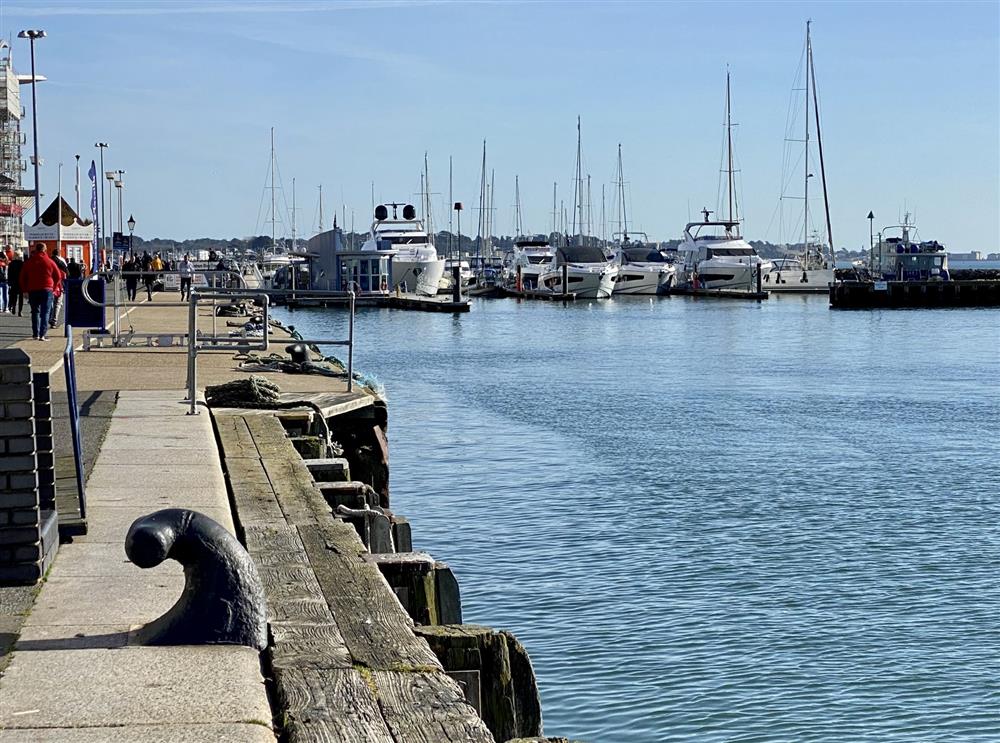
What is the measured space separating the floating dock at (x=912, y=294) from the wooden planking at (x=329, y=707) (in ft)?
301

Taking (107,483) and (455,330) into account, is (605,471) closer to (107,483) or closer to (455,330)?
(107,483)

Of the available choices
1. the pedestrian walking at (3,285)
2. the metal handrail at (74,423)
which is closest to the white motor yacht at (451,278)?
the pedestrian walking at (3,285)

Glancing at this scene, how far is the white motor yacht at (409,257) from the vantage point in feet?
280

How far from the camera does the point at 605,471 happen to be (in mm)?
23547

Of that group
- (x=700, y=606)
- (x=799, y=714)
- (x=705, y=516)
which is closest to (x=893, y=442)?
(x=705, y=516)

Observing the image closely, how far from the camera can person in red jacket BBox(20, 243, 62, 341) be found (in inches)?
981

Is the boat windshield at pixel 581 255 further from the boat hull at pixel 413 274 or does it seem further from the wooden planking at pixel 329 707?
the wooden planking at pixel 329 707

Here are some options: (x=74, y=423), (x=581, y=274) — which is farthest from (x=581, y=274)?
(x=74, y=423)

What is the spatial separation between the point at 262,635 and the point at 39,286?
20.2 m

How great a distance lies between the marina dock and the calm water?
9.69 feet

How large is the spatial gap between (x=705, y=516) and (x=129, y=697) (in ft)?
48.4

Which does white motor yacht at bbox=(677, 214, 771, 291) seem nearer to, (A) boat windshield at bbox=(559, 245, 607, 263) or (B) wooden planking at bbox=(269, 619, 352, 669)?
(A) boat windshield at bbox=(559, 245, 607, 263)

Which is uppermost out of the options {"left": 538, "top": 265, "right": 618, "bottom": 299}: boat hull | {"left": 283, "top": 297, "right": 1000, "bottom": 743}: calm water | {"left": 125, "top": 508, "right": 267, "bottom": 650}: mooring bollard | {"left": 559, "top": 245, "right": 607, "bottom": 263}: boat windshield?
{"left": 559, "top": 245, "right": 607, "bottom": 263}: boat windshield

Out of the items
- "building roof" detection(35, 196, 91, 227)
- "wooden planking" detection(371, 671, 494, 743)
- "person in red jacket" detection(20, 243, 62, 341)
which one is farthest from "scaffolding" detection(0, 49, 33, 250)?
"wooden planking" detection(371, 671, 494, 743)
